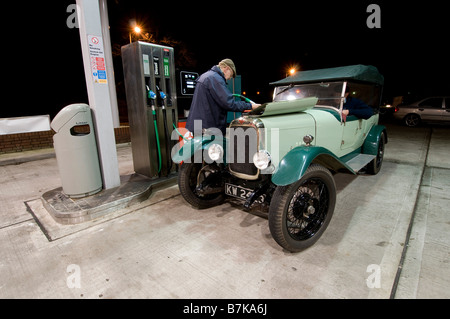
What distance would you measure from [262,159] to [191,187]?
3.94 feet

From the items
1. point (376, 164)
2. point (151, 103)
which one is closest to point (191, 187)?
point (151, 103)

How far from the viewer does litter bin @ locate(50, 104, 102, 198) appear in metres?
2.95

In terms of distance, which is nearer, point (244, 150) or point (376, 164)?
point (244, 150)

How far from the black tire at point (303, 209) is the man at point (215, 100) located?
1.14 metres

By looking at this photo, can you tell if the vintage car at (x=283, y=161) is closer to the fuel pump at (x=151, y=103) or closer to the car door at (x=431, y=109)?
the fuel pump at (x=151, y=103)

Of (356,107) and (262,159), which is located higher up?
(356,107)

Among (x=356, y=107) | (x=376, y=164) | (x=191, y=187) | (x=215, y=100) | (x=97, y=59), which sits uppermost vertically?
(x=97, y=59)

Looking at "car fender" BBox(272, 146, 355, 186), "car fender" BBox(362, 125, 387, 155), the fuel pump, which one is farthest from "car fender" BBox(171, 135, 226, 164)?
"car fender" BBox(362, 125, 387, 155)

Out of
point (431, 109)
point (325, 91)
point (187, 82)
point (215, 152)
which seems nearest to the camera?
point (215, 152)

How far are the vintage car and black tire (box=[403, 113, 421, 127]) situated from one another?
929 centimetres

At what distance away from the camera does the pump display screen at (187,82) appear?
4.38m

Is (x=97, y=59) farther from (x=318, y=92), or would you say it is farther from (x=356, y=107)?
(x=356, y=107)

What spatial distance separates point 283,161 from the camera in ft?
7.16

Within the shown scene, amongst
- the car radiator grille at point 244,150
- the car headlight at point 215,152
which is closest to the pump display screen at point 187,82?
the car headlight at point 215,152
